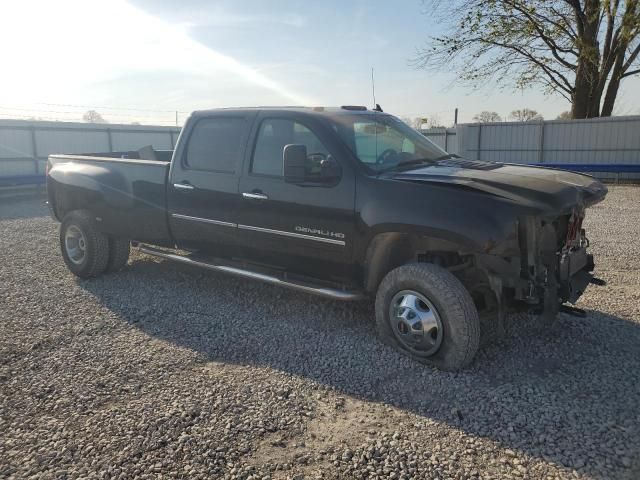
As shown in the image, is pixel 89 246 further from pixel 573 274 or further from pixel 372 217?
pixel 573 274

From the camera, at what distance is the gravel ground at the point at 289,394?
9.12ft

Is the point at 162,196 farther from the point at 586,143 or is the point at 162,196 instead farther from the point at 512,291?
the point at 586,143

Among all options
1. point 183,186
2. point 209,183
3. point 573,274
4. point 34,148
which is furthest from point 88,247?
point 34,148

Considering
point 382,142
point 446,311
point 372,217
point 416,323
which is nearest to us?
point 446,311

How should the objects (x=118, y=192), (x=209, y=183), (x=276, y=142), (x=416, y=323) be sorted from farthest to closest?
(x=118, y=192) → (x=209, y=183) → (x=276, y=142) → (x=416, y=323)

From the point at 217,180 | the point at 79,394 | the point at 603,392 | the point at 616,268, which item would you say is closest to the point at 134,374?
the point at 79,394

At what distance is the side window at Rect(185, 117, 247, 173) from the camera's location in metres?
5.02

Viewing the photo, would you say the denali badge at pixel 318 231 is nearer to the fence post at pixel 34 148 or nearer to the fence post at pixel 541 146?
the fence post at pixel 34 148

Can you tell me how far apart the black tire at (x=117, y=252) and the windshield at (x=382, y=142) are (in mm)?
3249

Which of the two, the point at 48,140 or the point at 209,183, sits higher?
the point at 48,140

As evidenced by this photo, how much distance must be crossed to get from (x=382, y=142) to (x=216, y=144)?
5.56 ft

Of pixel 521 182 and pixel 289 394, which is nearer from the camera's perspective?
pixel 289 394

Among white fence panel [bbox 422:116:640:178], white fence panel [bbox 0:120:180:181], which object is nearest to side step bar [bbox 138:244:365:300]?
white fence panel [bbox 0:120:180:181]

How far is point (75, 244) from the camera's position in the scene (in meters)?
6.35
